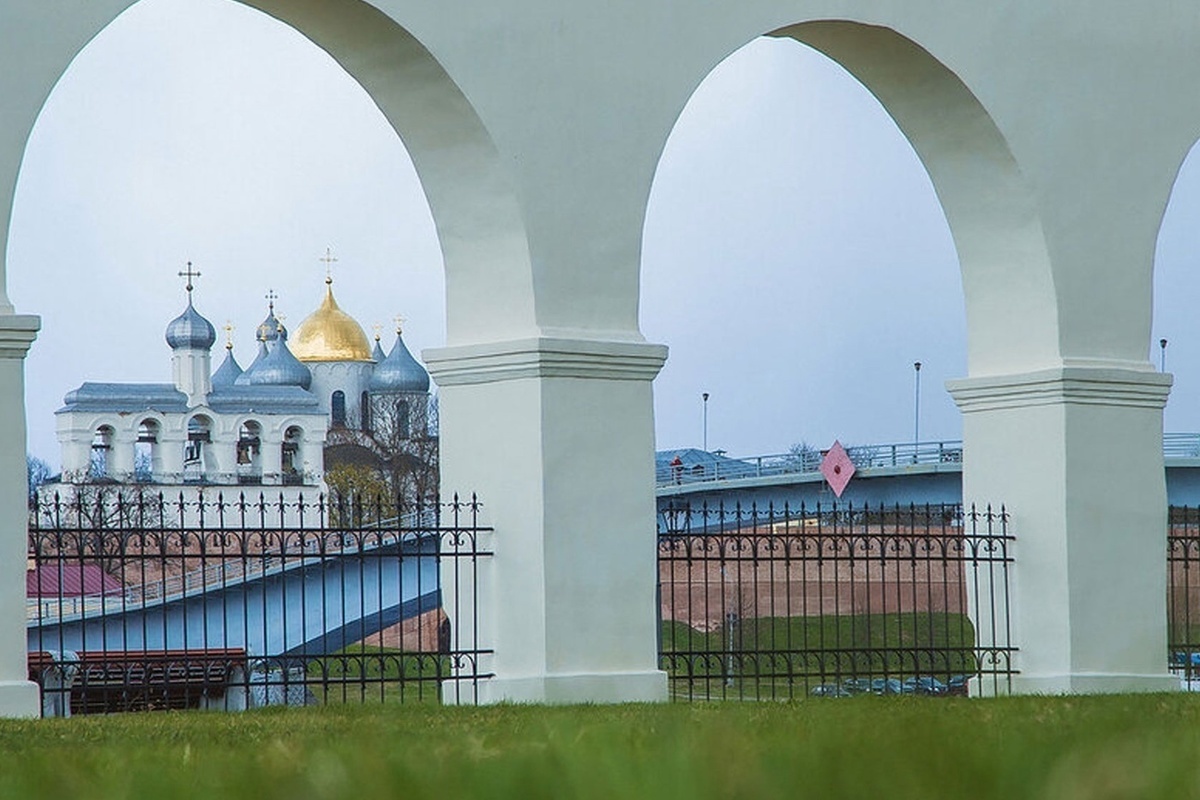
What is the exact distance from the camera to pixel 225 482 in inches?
3563

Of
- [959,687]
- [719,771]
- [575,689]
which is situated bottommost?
[959,687]

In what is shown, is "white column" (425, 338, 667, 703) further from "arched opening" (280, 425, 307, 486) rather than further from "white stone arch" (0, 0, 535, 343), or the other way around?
"arched opening" (280, 425, 307, 486)

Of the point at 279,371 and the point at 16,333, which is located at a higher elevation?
the point at 279,371

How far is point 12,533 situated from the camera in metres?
9.26

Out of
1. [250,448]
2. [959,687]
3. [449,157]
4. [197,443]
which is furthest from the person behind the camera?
[250,448]

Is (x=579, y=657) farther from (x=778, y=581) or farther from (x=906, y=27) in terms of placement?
(x=778, y=581)

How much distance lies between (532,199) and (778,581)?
106 ft

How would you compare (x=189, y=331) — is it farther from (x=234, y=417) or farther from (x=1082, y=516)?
(x=1082, y=516)

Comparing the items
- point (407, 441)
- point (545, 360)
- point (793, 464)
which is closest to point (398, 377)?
point (407, 441)

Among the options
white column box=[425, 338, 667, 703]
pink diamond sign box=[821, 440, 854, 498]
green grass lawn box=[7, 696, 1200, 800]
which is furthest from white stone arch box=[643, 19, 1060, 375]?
pink diamond sign box=[821, 440, 854, 498]

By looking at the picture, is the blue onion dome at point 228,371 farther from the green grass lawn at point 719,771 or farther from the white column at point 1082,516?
the green grass lawn at point 719,771

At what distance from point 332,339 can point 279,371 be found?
7092 mm

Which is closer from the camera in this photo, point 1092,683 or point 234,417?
Answer: point 1092,683

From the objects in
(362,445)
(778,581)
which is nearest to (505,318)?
(778,581)
